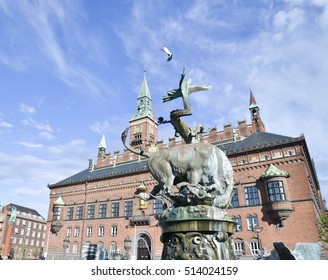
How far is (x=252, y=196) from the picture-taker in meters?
28.1

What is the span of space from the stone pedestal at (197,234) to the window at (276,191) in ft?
80.0

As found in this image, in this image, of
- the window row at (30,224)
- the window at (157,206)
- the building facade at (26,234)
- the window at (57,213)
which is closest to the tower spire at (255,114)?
the window at (157,206)

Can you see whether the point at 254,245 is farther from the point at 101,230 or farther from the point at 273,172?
the point at 101,230

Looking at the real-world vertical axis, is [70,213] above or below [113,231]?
above

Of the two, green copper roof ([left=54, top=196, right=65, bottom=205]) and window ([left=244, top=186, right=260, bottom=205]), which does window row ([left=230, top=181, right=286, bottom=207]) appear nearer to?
window ([left=244, top=186, right=260, bottom=205])

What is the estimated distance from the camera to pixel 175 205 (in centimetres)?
447

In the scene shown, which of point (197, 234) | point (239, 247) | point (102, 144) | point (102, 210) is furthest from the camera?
point (102, 144)

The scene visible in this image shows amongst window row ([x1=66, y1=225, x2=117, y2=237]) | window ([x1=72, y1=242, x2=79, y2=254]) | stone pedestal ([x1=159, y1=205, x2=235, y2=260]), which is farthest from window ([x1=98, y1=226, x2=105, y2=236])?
stone pedestal ([x1=159, y1=205, x2=235, y2=260])

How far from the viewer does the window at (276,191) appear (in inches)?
1025

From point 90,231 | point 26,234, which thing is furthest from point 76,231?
point 26,234

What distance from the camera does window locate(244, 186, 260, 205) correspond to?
27.8 m

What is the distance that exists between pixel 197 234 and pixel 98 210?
37320 mm

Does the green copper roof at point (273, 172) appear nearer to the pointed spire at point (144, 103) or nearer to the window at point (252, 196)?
the window at point (252, 196)
